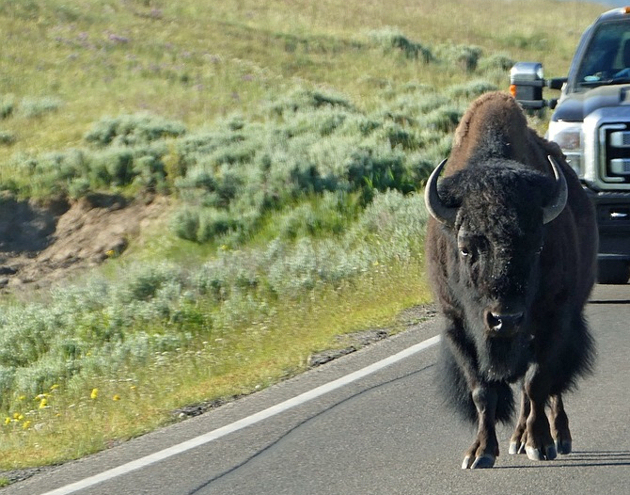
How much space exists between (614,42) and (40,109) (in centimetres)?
1994

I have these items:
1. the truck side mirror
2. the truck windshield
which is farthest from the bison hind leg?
the truck windshield

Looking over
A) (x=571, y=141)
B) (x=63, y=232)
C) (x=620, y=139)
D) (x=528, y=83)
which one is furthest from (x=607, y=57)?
(x=63, y=232)

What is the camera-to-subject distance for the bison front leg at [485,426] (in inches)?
233

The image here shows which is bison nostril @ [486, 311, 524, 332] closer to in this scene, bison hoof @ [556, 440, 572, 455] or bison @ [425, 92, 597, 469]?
bison @ [425, 92, 597, 469]

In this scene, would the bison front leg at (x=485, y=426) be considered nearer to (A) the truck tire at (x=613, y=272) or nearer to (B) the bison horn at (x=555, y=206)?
(B) the bison horn at (x=555, y=206)

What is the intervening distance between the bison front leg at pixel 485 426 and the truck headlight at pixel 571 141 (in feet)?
15.0

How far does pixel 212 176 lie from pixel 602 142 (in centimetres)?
1146

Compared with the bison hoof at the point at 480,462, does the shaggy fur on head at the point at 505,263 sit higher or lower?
higher

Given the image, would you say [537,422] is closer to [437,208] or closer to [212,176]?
[437,208]

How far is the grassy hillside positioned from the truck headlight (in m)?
1.95

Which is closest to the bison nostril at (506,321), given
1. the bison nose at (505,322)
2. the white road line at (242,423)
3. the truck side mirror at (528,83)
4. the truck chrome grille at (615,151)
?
the bison nose at (505,322)

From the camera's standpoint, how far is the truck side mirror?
10719mm

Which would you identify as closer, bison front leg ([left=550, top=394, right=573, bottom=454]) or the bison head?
the bison head

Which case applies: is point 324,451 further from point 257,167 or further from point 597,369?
point 257,167
